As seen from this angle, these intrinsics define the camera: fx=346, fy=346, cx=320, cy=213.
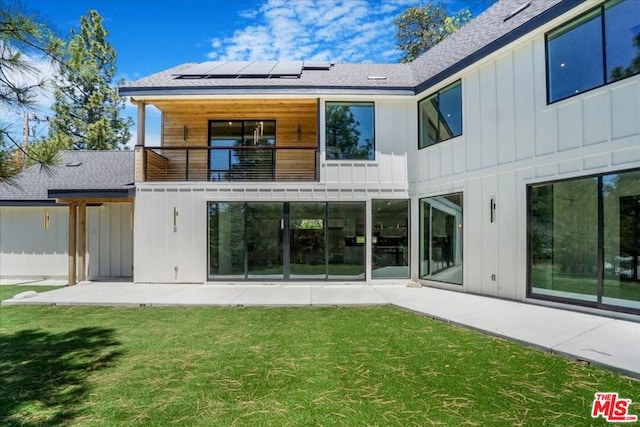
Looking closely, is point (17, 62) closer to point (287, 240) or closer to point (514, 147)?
point (287, 240)

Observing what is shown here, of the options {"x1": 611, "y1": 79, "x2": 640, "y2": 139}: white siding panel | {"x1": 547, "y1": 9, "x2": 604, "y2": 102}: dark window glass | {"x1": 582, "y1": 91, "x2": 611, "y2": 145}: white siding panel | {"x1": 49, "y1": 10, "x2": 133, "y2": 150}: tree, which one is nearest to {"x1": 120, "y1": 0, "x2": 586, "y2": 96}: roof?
{"x1": 547, "y1": 9, "x2": 604, "y2": 102}: dark window glass

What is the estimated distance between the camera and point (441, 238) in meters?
9.12

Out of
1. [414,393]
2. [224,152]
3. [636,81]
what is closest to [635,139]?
[636,81]

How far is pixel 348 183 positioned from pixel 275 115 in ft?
12.0

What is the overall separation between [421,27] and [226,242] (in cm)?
2008

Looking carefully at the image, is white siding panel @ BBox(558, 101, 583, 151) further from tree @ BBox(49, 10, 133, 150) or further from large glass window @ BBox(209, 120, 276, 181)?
tree @ BBox(49, 10, 133, 150)

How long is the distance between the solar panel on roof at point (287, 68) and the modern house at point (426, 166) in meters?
0.11

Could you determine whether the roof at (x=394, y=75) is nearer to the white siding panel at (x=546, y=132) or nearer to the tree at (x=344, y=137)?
the tree at (x=344, y=137)

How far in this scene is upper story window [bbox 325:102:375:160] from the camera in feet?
32.6

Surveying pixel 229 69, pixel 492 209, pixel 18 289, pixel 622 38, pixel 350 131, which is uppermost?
pixel 229 69

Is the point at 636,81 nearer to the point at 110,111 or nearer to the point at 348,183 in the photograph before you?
the point at 348,183

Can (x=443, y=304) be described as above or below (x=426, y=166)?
below

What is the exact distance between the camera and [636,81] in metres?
5.29

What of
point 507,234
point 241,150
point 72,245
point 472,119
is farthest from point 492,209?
point 72,245
